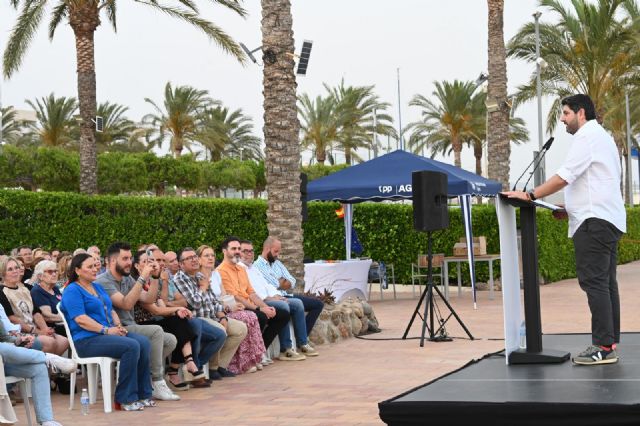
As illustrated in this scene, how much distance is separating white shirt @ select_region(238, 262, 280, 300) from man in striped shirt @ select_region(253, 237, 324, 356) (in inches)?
9.7

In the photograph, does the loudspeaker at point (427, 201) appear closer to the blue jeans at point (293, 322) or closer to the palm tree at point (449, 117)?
the blue jeans at point (293, 322)

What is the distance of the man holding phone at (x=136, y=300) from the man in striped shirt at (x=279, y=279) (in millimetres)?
2919

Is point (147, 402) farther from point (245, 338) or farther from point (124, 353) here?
point (245, 338)

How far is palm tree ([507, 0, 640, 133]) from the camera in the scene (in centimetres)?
3177

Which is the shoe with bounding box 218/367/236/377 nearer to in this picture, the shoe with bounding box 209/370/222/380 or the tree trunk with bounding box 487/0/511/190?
the shoe with bounding box 209/370/222/380

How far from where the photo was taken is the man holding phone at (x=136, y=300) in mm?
8617

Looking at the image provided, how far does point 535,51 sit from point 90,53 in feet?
56.6

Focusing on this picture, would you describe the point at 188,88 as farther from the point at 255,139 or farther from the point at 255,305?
the point at 255,305

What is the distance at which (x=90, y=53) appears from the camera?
71.7 feet

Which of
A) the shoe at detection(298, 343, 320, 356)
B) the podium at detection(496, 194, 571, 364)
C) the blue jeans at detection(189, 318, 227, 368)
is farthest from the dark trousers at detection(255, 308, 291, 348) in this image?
the podium at detection(496, 194, 571, 364)

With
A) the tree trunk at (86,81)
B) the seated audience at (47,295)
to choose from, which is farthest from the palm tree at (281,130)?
the tree trunk at (86,81)

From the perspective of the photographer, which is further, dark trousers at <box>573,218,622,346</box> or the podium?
the podium

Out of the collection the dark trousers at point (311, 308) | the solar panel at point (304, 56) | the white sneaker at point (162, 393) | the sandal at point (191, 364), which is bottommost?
the white sneaker at point (162, 393)

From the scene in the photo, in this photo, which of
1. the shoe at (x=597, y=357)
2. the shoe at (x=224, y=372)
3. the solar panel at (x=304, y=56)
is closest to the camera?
the shoe at (x=597, y=357)
